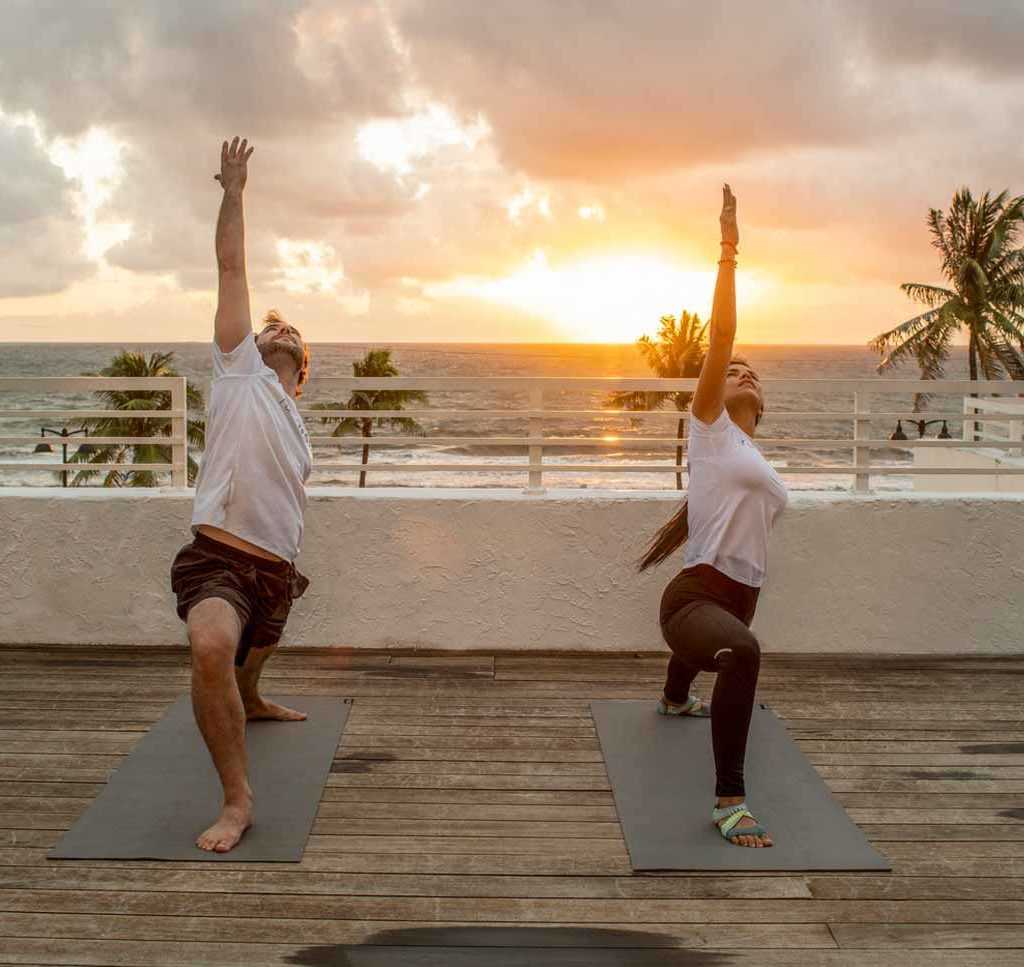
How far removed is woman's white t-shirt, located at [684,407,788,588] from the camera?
3064 mm

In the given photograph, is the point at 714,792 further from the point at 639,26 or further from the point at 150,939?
the point at 639,26

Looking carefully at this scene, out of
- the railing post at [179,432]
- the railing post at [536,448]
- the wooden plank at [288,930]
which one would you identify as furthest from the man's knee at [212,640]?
the railing post at [536,448]

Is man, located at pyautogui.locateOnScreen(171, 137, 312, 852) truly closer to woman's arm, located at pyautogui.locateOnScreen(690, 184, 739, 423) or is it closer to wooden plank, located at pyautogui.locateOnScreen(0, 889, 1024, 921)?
wooden plank, located at pyautogui.locateOnScreen(0, 889, 1024, 921)

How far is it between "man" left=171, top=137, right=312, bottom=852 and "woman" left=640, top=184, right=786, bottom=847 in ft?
4.09

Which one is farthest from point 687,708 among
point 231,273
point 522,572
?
point 231,273

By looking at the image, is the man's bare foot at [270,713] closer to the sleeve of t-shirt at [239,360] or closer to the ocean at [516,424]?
the ocean at [516,424]

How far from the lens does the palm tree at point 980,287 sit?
31875mm

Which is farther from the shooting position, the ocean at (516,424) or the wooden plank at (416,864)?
the ocean at (516,424)

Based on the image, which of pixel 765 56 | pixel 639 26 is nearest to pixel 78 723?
pixel 639 26

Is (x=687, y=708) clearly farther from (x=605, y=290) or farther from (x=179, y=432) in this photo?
(x=605, y=290)

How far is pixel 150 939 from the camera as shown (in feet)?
7.60

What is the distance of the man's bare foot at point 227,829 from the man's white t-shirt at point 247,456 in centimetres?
75

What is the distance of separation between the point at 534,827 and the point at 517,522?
1.96 meters

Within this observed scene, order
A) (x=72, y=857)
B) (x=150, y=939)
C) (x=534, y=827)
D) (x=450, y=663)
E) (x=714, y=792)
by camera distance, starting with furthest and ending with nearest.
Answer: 1. (x=450, y=663)
2. (x=714, y=792)
3. (x=534, y=827)
4. (x=72, y=857)
5. (x=150, y=939)
